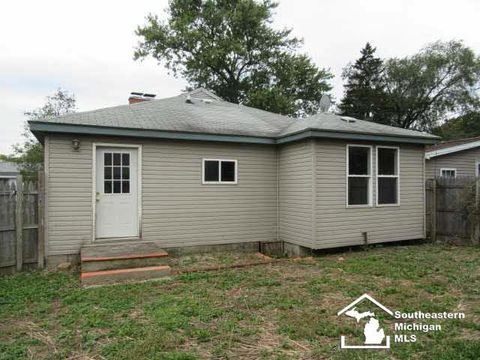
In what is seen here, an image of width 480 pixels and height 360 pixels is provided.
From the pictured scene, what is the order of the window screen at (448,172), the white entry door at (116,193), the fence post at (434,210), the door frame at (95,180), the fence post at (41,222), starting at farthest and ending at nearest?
the window screen at (448,172) → the fence post at (434,210) → the white entry door at (116,193) → the door frame at (95,180) → the fence post at (41,222)

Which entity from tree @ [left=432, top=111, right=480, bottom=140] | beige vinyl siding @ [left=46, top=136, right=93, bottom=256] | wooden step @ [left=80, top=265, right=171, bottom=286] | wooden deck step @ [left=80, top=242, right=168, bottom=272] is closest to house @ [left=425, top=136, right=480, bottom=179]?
wooden deck step @ [left=80, top=242, right=168, bottom=272]

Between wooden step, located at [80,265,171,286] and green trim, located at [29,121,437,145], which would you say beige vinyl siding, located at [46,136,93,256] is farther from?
wooden step, located at [80,265,171,286]

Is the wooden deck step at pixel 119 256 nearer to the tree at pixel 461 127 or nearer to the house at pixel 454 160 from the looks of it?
the house at pixel 454 160

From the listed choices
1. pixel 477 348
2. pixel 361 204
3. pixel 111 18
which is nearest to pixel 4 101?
pixel 111 18

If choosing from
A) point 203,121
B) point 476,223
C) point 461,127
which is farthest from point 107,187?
point 461,127

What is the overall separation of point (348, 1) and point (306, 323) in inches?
523

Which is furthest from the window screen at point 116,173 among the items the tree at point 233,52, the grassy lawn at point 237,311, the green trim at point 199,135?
the tree at point 233,52

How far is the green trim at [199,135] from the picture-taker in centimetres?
661

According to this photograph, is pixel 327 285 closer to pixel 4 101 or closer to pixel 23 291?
pixel 23 291

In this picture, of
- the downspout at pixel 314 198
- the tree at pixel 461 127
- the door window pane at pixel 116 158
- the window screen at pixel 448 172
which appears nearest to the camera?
the door window pane at pixel 116 158

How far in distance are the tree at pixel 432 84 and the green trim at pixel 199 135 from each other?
1008 inches

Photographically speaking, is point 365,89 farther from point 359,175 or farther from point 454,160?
point 359,175

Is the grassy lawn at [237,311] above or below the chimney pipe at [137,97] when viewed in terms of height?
below

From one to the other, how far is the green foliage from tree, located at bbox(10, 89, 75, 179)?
23839 millimetres
